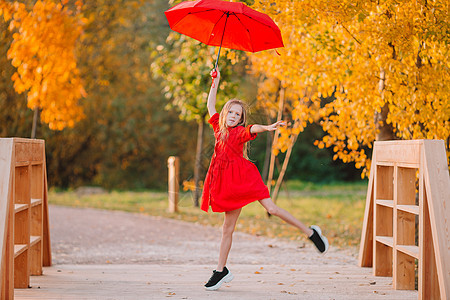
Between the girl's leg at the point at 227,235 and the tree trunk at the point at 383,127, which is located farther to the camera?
the tree trunk at the point at 383,127

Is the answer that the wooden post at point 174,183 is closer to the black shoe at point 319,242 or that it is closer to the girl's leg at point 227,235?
the girl's leg at point 227,235

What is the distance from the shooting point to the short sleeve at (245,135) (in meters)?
4.38

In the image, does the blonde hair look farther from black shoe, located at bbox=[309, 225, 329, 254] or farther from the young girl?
black shoe, located at bbox=[309, 225, 329, 254]

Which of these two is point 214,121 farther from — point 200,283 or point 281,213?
point 200,283

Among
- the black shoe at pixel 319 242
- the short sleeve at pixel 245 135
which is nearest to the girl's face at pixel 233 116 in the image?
the short sleeve at pixel 245 135

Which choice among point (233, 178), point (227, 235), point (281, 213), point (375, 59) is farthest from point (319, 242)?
Answer: point (375, 59)

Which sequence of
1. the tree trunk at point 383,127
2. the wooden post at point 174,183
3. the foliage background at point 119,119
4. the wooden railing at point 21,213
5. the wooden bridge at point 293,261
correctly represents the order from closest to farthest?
the wooden railing at point 21,213 → the wooden bridge at point 293,261 → the tree trunk at point 383,127 → the wooden post at point 174,183 → the foliage background at point 119,119

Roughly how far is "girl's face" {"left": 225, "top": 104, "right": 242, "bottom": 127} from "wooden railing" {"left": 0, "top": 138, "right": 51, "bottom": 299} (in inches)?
59.8

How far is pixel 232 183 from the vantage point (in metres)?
4.47

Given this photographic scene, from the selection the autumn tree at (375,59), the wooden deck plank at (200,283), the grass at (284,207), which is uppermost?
the autumn tree at (375,59)

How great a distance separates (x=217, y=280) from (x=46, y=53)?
25.0 ft

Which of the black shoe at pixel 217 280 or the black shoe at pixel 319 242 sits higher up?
the black shoe at pixel 319 242

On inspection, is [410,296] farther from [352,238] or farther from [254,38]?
[352,238]

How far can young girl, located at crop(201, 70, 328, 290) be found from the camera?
446 cm
